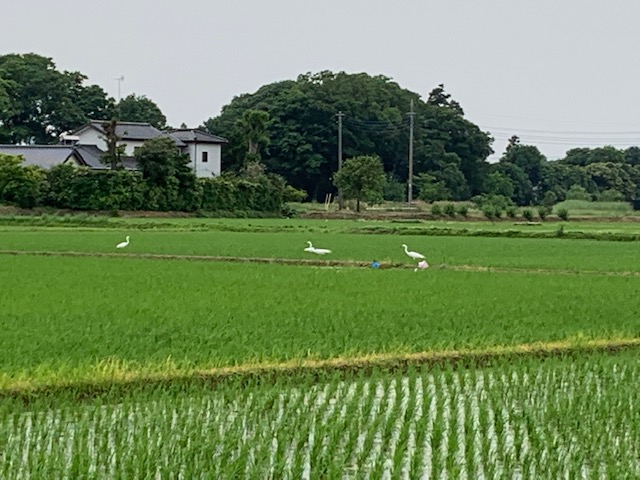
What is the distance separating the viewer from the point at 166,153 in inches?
1656

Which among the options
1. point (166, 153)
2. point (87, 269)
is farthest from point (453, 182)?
point (87, 269)

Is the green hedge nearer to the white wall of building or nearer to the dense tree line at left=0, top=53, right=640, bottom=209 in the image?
the dense tree line at left=0, top=53, right=640, bottom=209

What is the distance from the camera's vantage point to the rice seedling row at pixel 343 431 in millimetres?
4500

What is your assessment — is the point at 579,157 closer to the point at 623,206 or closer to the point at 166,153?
the point at 623,206

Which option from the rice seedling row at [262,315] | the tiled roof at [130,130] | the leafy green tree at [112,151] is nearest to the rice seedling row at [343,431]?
the rice seedling row at [262,315]


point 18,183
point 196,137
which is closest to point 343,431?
point 18,183

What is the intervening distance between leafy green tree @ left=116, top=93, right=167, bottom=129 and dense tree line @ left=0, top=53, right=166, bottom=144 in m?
2.33

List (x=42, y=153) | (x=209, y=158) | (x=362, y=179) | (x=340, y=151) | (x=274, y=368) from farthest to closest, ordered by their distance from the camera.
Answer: (x=340, y=151), (x=209, y=158), (x=362, y=179), (x=42, y=153), (x=274, y=368)

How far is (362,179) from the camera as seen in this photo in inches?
1870

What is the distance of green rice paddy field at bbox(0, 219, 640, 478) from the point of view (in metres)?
4.68

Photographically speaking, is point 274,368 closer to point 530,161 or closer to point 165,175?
point 165,175

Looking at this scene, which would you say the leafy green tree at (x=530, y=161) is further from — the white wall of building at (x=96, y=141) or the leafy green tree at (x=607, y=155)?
the white wall of building at (x=96, y=141)

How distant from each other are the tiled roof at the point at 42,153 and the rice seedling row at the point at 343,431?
4110 cm

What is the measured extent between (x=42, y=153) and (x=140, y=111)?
19.0 m
